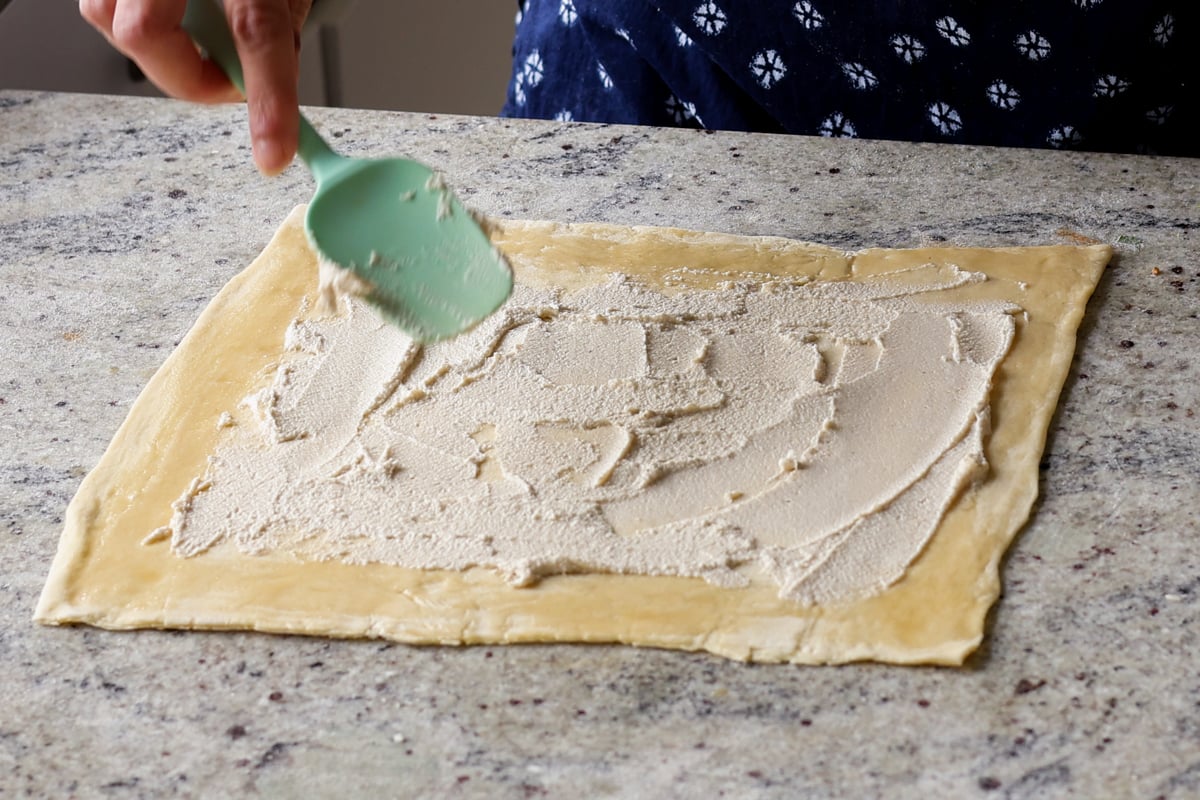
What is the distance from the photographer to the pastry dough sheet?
2.26ft

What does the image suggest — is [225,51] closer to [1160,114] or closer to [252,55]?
[252,55]

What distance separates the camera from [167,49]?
2.67ft

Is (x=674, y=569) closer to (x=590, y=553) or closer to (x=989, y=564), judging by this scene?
(x=590, y=553)

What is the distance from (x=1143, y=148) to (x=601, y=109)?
553 millimetres

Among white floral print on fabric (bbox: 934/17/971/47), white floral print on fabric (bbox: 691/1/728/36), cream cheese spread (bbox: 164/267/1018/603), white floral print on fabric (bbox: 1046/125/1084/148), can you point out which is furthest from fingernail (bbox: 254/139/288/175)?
white floral print on fabric (bbox: 1046/125/1084/148)

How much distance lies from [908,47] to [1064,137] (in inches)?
7.1

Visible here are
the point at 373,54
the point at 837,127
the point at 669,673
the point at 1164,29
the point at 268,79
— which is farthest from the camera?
the point at 373,54

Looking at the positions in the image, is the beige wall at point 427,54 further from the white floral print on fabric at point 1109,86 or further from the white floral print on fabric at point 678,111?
the white floral print on fabric at point 1109,86

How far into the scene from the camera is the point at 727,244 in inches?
42.1

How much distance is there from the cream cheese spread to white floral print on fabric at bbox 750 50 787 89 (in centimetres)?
31

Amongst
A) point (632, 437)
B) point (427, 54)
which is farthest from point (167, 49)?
point (427, 54)

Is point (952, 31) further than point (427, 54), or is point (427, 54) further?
point (427, 54)

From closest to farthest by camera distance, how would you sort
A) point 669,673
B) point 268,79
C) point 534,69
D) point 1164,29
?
point 669,673 < point 268,79 < point 1164,29 < point 534,69

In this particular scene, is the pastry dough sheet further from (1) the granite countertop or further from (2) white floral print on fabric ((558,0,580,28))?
(2) white floral print on fabric ((558,0,580,28))
